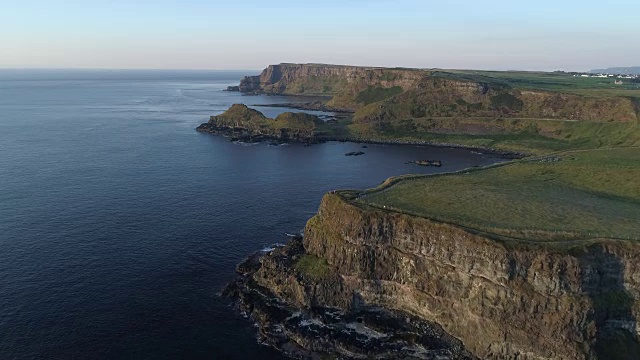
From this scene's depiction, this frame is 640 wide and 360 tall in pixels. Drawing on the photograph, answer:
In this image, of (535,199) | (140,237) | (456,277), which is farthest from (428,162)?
(140,237)

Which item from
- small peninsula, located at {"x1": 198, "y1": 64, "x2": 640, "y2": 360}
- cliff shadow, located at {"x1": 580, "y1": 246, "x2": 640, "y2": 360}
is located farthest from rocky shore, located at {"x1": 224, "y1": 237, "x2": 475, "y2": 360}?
cliff shadow, located at {"x1": 580, "y1": 246, "x2": 640, "y2": 360}

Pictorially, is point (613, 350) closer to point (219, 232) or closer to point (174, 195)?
point (219, 232)

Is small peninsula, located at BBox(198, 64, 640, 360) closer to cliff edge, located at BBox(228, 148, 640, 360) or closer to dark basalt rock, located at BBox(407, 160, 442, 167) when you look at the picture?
cliff edge, located at BBox(228, 148, 640, 360)

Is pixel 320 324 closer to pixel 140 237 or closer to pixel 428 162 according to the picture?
pixel 140 237

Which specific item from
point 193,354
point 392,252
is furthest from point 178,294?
point 392,252

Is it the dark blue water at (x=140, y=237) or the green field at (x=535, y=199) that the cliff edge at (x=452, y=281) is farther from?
the dark blue water at (x=140, y=237)

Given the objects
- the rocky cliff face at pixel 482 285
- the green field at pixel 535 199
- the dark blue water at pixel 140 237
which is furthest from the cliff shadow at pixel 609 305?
the dark blue water at pixel 140 237

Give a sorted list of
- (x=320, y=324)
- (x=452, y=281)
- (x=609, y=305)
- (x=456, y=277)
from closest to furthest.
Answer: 1. (x=609, y=305)
2. (x=456, y=277)
3. (x=452, y=281)
4. (x=320, y=324)
